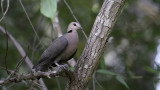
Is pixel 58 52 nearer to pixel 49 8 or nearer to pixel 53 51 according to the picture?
pixel 53 51

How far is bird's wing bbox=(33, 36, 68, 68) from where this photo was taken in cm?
409

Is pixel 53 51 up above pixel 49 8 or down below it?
below

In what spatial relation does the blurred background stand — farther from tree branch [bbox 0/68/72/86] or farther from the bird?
tree branch [bbox 0/68/72/86]

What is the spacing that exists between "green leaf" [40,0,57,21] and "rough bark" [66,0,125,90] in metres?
0.82

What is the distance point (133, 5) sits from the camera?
24.3 feet

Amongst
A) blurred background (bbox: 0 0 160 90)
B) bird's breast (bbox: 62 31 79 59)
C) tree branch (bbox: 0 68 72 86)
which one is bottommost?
blurred background (bbox: 0 0 160 90)

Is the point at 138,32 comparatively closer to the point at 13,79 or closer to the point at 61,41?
the point at 61,41

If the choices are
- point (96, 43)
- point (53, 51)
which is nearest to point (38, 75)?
point (96, 43)

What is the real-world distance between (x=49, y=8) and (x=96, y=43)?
0.90 meters

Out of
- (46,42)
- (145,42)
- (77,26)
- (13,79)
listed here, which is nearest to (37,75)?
(13,79)

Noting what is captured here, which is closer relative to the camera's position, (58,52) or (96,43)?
(96,43)

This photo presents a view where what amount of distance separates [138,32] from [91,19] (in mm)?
1348


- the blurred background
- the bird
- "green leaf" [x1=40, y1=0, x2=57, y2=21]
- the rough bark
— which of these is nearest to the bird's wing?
the bird

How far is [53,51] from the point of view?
13.6 feet
